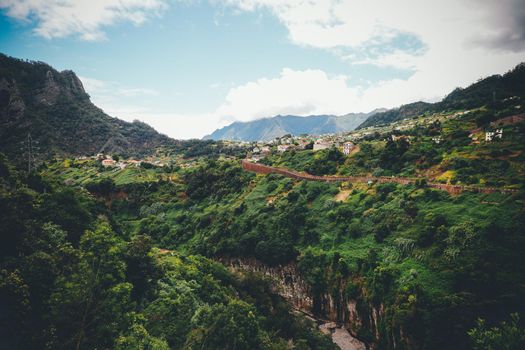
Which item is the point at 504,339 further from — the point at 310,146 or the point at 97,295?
the point at 310,146

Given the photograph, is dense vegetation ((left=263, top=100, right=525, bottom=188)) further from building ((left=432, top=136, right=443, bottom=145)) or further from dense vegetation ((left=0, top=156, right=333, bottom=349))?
dense vegetation ((left=0, top=156, right=333, bottom=349))

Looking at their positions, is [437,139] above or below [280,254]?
above

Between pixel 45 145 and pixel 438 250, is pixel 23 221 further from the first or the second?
pixel 45 145

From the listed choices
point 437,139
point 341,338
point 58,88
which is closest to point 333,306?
point 341,338

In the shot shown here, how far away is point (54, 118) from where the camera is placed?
118000mm

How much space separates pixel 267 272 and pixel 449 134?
4492 centimetres

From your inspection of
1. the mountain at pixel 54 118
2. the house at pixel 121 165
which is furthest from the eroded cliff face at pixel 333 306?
the mountain at pixel 54 118

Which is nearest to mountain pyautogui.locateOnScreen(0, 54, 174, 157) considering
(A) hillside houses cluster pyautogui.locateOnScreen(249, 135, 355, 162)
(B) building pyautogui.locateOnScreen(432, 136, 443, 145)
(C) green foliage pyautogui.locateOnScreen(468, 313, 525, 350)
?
(A) hillside houses cluster pyautogui.locateOnScreen(249, 135, 355, 162)

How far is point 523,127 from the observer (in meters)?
51.1

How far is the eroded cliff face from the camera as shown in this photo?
29.5 m

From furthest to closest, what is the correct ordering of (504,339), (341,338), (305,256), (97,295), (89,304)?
(305,256), (341,338), (504,339), (97,295), (89,304)

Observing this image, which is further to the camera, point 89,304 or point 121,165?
point 121,165

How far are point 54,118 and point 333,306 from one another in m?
125

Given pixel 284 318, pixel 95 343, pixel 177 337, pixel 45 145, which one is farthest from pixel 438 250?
pixel 45 145
